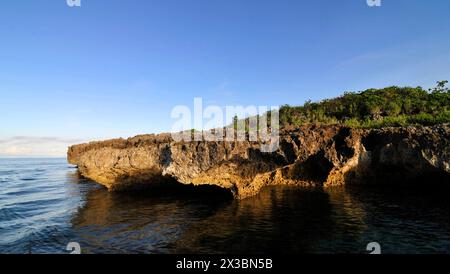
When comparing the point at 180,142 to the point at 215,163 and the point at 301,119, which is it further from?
the point at 301,119

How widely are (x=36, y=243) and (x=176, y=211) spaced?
812 centimetres

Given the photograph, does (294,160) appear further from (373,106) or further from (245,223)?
(373,106)

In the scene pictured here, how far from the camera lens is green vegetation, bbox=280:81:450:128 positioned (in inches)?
1399

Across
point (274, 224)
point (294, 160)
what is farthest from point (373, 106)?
point (274, 224)

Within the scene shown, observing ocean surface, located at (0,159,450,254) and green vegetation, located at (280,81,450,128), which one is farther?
green vegetation, located at (280,81,450,128)

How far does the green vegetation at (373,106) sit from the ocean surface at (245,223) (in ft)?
A: 47.2

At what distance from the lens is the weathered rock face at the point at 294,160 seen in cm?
1917

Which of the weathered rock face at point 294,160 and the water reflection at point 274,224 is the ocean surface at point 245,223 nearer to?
the water reflection at point 274,224

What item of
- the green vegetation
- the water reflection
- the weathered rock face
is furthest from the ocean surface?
the green vegetation

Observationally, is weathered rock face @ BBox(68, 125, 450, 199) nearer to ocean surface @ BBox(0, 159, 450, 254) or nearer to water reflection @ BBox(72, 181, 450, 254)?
ocean surface @ BBox(0, 159, 450, 254)

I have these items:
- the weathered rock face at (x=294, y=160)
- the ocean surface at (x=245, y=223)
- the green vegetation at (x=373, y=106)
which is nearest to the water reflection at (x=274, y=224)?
the ocean surface at (x=245, y=223)

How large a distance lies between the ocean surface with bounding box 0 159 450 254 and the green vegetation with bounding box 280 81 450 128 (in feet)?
47.2

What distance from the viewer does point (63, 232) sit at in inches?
651

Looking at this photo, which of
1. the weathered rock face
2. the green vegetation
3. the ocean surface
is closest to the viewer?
the ocean surface
